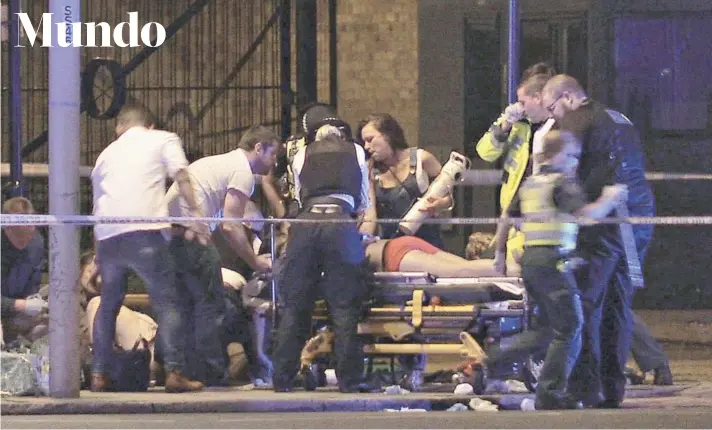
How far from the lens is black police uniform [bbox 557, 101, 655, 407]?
8.27 m

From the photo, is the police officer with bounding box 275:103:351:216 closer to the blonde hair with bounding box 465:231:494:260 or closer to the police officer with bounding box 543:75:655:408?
the blonde hair with bounding box 465:231:494:260

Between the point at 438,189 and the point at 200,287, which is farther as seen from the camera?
the point at 438,189

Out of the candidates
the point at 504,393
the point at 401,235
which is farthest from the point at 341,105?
the point at 504,393

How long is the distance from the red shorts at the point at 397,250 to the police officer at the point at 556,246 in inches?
47.6

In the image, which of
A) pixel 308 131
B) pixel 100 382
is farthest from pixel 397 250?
pixel 100 382

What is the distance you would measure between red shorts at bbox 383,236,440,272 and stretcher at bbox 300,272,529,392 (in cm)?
11

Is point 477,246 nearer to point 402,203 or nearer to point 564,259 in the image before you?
point 402,203

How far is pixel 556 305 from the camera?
806cm

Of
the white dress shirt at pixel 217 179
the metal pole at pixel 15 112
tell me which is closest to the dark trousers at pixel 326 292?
the white dress shirt at pixel 217 179

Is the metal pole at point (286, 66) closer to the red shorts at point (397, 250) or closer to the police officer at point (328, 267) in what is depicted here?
the red shorts at point (397, 250)

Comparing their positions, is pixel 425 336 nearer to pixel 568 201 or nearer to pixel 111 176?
pixel 568 201

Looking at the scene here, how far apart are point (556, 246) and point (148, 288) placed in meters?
2.48

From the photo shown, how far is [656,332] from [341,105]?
11.7 feet

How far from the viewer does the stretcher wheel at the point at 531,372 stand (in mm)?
8953
